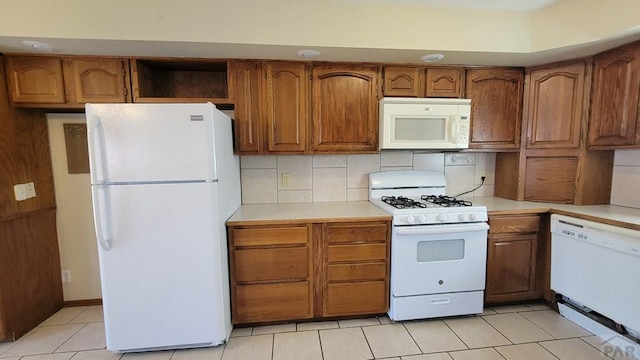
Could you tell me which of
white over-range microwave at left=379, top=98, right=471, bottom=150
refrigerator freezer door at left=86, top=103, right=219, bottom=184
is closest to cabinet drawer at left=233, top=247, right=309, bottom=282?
refrigerator freezer door at left=86, top=103, right=219, bottom=184

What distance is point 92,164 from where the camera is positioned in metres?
1.70

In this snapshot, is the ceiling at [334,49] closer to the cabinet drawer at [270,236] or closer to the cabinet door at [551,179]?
the cabinet door at [551,179]

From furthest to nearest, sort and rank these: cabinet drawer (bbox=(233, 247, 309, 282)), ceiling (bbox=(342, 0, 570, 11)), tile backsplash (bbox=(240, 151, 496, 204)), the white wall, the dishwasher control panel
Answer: tile backsplash (bbox=(240, 151, 496, 204))
the white wall
cabinet drawer (bbox=(233, 247, 309, 282))
ceiling (bbox=(342, 0, 570, 11))
the dishwasher control panel

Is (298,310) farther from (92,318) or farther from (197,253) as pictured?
(92,318)

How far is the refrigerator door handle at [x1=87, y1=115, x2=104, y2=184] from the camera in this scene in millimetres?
1668

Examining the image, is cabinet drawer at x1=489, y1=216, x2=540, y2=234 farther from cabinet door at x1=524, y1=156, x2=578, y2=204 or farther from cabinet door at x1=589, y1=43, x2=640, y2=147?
cabinet door at x1=589, y1=43, x2=640, y2=147

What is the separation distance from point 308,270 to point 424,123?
1528 mm

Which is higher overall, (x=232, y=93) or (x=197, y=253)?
(x=232, y=93)

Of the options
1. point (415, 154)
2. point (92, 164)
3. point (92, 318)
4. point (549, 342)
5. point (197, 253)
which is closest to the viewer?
point (92, 164)

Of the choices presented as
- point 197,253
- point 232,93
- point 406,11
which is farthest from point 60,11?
point 406,11

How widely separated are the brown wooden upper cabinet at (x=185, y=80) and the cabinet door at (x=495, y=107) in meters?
2.11

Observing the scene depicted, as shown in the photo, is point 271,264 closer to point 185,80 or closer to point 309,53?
point 309,53

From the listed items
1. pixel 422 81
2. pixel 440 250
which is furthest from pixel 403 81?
pixel 440 250

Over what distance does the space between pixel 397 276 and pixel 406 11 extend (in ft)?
6.38
